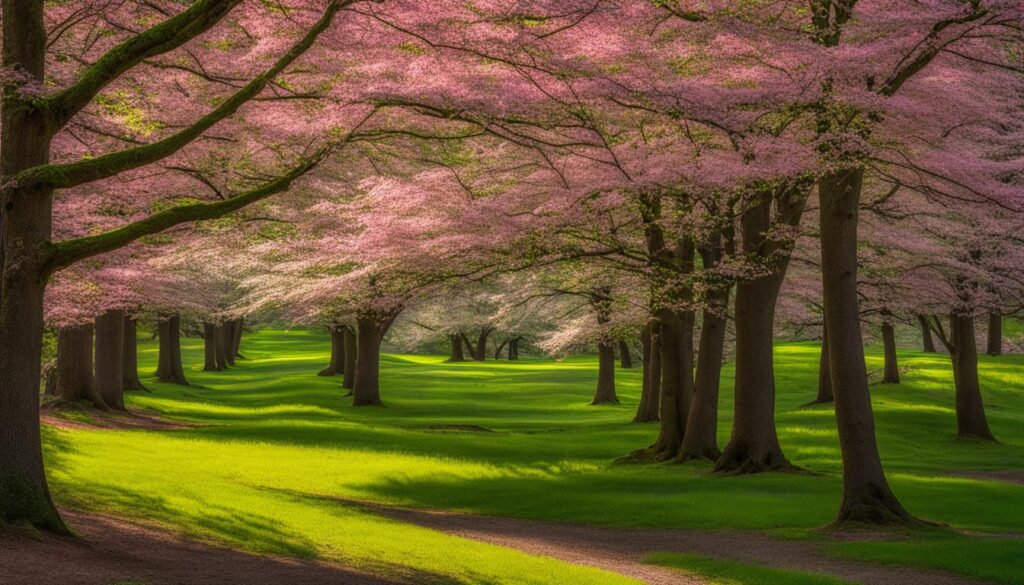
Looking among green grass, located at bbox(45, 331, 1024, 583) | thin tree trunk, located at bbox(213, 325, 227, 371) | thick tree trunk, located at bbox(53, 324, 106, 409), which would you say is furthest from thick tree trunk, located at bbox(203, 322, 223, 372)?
thick tree trunk, located at bbox(53, 324, 106, 409)

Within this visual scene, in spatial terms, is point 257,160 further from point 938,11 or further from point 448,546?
point 938,11

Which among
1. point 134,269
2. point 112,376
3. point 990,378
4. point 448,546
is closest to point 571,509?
point 448,546

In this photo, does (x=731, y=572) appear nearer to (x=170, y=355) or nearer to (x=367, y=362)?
(x=367, y=362)

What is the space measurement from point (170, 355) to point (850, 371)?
46.3 metres

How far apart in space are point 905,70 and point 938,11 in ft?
A: 6.42

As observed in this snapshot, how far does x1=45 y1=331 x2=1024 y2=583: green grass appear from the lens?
51.2 ft

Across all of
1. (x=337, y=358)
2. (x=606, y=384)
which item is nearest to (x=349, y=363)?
(x=337, y=358)

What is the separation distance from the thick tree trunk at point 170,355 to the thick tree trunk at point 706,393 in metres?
36.6

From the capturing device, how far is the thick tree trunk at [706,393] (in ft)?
84.1

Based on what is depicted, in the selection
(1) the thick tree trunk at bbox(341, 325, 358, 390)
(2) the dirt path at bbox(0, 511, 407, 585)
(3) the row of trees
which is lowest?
(2) the dirt path at bbox(0, 511, 407, 585)

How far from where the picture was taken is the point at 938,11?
15570mm

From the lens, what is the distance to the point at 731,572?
1491 centimetres

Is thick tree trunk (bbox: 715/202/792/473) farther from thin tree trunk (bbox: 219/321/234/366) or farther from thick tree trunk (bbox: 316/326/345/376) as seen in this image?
thin tree trunk (bbox: 219/321/234/366)

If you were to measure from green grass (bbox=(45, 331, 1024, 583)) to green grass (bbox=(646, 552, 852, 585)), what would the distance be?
1.54 meters
